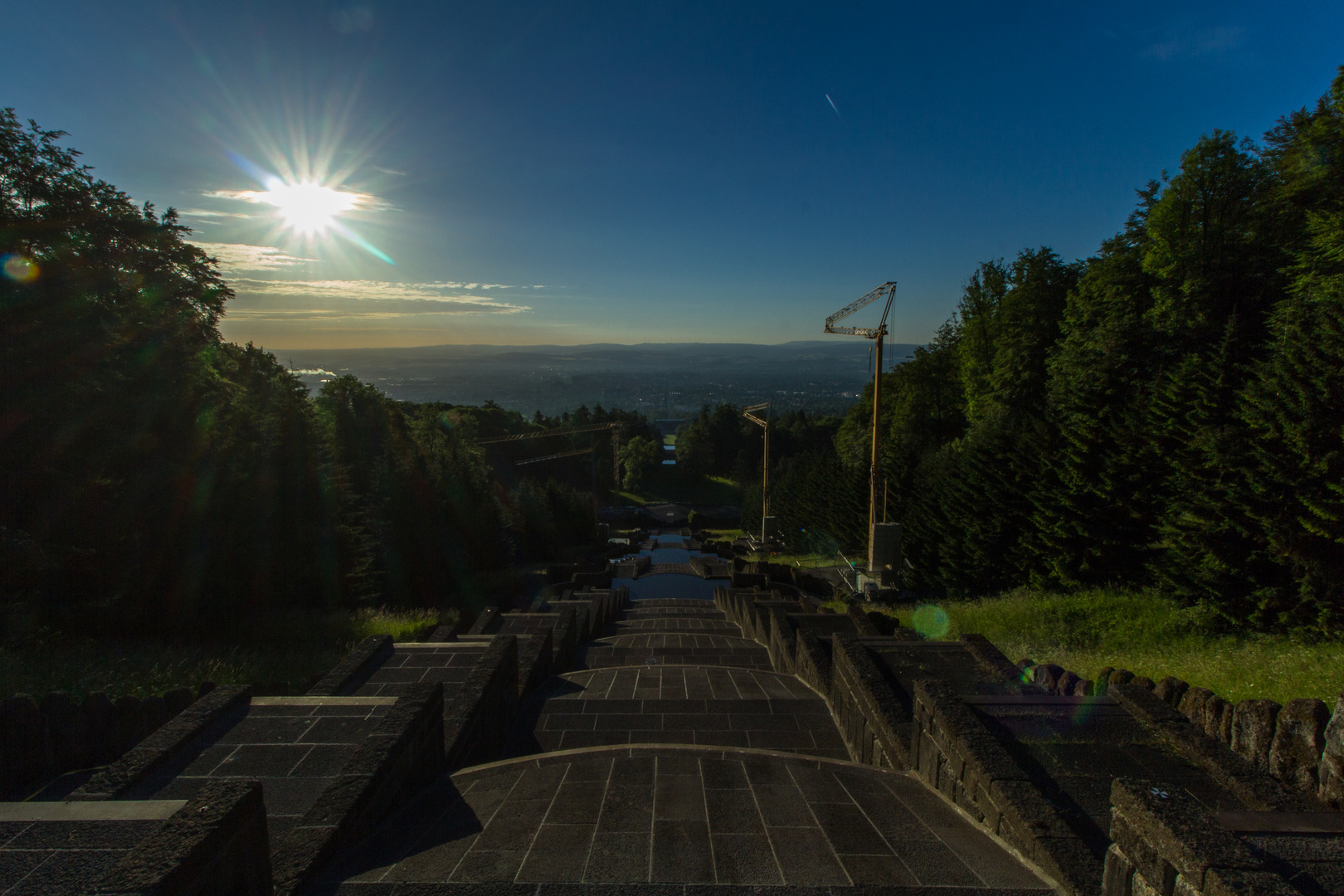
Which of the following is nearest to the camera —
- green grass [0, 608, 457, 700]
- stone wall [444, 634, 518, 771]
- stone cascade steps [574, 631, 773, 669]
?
stone wall [444, 634, 518, 771]

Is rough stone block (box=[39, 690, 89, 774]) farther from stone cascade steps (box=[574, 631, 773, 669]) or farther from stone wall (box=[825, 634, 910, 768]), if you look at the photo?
stone wall (box=[825, 634, 910, 768])

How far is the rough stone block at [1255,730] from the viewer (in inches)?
183

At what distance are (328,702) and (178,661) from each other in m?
5.27

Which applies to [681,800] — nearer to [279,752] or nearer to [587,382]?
[279,752]

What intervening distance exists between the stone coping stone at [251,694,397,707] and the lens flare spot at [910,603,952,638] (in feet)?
33.8

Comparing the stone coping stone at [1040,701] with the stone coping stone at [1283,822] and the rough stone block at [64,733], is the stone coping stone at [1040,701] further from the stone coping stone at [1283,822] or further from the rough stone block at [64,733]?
the rough stone block at [64,733]

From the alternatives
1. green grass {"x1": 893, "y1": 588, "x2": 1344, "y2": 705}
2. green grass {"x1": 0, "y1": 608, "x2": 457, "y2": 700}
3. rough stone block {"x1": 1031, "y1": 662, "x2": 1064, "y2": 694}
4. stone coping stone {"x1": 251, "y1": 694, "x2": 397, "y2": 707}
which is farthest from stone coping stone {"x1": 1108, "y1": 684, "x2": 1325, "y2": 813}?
green grass {"x1": 0, "y1": 608, "x2": 457, "y2": 700}

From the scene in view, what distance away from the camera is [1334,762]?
372 centimetres

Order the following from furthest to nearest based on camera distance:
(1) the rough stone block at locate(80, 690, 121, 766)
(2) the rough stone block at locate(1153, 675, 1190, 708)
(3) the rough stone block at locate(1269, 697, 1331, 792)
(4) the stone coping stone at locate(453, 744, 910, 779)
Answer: (2) the rough stone block at locate(1153, 675, 1190, 708)
(1) the rough stone block at locate(80, 690, 121, 766)
(4) the stone coping stone at locate(453, 744, 910, 779)
(3) the rough stone block at locate(1269, 697, 1331, 792)

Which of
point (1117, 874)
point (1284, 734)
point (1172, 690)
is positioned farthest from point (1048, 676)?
point (1117, 874)

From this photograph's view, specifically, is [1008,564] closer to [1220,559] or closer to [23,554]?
[1220,559]

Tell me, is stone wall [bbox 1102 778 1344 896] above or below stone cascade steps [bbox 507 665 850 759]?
above

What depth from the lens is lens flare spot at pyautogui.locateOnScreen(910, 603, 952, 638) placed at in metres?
13.0

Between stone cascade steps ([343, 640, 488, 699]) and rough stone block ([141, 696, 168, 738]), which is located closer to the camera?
rough stone block ([141, 696, 168, 738])
